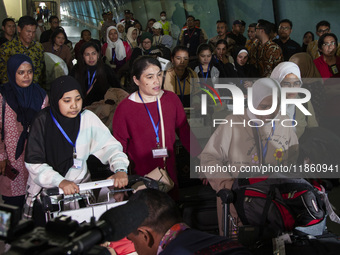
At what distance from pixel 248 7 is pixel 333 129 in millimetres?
8704

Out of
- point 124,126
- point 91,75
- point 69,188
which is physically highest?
point 91,75

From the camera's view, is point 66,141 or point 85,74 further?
point 85,74

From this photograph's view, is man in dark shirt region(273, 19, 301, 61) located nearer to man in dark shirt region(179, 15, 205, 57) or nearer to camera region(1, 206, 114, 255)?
man in dark shirt region(179, 15, 205, 57)

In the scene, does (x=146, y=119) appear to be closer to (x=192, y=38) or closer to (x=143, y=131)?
(x=143, y=131)

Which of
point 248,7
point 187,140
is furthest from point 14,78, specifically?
point 248,7

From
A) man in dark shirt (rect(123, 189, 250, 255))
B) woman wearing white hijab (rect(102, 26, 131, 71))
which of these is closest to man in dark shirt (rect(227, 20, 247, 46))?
woman wearing white hijab (rect(102, 26, 131, 71))

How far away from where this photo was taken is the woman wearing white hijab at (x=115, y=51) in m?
9.20

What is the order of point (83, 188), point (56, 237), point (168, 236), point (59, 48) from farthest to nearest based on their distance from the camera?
1. point (59, 48)
2. point (83, 188)
3. point (168, 236)
4. point (56, 237)

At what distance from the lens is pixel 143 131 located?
3.75 metres

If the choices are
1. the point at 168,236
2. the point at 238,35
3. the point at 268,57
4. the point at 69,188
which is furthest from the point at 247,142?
the point at 238,35

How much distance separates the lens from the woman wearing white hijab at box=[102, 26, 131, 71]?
9195 millimetres

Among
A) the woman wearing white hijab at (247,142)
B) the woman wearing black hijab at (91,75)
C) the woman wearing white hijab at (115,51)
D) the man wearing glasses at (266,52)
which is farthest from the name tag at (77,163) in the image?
the woman wearing white hijab at (115,51)

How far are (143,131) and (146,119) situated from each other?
10cm

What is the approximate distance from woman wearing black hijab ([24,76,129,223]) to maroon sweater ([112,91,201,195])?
0.54 m
